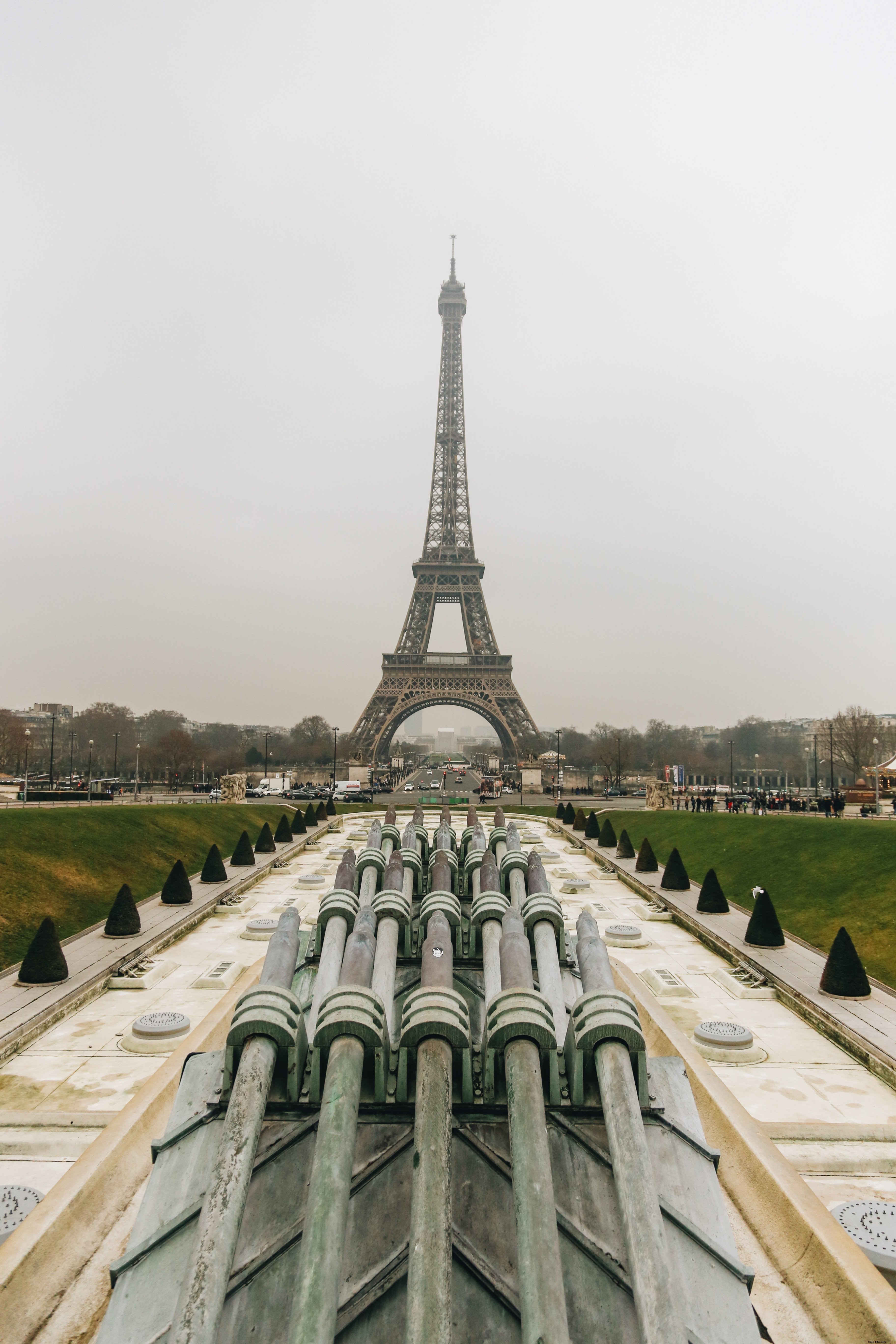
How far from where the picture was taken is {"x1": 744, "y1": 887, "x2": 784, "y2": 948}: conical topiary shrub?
16812 mm

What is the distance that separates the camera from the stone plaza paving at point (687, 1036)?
8430 millimetres

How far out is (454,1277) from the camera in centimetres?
348

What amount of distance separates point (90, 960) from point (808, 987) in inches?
559

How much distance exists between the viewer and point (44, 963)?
45.5ft

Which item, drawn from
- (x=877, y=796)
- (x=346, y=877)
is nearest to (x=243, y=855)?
(x=346, y=877)

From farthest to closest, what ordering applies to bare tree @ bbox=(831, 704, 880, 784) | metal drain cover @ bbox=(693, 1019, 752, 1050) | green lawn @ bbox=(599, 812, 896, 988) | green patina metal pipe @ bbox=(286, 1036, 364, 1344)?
bare tree @ bbox=(831, 704, 880, 784), green lawn @ bbox=(599, 812, 896, 988), metal drain cover @ bbox=(693, 1019, 752, 1050), green patina metal pipe @ bbox=(286, 1036, 364, 1344)

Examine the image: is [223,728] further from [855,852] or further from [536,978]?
[536,978]

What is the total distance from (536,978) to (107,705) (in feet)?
400

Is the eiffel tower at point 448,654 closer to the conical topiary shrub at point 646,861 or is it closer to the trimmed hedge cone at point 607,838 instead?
the trimmed hedge cone at point 607,838

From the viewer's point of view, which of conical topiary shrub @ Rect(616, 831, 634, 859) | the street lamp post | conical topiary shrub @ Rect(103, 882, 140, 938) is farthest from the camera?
the street lamp post

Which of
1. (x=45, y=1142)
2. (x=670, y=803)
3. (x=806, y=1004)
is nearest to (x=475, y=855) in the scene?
(x=45, y=1142)

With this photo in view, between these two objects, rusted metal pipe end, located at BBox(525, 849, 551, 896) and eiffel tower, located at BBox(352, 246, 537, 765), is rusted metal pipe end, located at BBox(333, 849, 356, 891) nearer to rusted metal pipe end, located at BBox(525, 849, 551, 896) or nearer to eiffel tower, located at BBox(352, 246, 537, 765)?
rusted metal pipe end, located at BBox(525, 849, 551, 896)

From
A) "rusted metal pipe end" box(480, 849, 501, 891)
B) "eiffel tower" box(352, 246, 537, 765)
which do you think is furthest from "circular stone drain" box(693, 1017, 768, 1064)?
"eiffel tower" box(352, 246, 537, 765)

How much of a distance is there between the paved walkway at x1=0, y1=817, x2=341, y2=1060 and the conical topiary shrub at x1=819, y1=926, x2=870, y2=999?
1356 centimetres
